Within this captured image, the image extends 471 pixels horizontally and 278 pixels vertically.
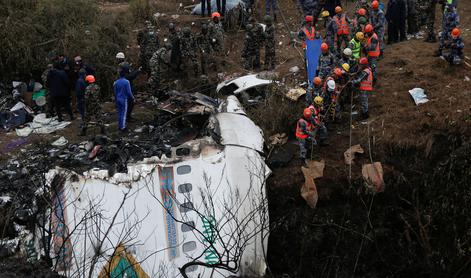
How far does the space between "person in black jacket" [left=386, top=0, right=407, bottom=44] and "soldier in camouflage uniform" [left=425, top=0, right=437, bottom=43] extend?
57 cm

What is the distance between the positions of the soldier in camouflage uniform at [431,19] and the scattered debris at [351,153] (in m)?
5.13

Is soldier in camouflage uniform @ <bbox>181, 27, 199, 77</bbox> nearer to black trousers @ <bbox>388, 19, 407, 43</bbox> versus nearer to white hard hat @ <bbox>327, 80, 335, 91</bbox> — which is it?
white hard hat @ <bbox>327, 80, 335, 91</bbox>

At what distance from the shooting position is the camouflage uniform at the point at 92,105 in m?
11.7

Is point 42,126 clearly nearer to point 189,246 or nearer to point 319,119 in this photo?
point 319,119

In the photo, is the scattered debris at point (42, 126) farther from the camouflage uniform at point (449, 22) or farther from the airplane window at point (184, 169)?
the camouflage uniform at point (449, 22)

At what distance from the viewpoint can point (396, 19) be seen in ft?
45.2

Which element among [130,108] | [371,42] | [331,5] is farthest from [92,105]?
[331,5]

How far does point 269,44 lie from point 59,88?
5.03 m

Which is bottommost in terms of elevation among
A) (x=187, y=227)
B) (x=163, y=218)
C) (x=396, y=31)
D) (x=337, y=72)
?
(x=187, y=227)

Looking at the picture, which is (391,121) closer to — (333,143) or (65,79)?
(333,143)

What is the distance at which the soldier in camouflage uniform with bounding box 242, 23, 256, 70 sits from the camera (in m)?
13.4

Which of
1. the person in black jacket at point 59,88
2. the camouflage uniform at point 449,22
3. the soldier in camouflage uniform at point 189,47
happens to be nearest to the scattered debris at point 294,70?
the soldier in camouflage uniform at point 189,47

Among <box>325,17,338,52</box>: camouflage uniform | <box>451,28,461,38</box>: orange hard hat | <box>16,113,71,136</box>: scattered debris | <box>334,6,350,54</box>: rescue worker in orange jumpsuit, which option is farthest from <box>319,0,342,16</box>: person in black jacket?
<box>16,113,71,136</box>: scattered debris

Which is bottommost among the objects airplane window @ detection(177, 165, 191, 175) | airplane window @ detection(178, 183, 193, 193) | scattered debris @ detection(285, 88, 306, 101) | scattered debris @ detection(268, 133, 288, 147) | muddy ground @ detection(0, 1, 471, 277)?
muddy ground @ detection(0, 1, 471, 277)
